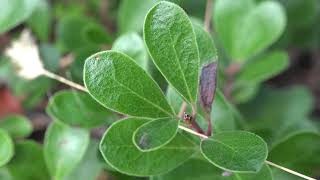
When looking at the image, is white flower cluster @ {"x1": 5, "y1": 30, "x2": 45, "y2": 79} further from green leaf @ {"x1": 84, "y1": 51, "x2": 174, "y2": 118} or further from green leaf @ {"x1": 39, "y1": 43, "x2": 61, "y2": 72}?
green leaf @ {"x1": 84, "y1": 51, "x2": 174, "y2": 118}

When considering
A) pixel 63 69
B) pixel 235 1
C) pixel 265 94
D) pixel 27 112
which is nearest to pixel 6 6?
pixel 63 69

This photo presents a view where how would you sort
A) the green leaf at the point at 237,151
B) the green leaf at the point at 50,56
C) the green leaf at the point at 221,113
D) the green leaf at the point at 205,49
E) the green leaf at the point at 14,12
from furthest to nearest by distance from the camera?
the green leaf at the point at 50,56, the green leaf at the point at 14,12, the green leaf at the point at 221,113, the green leaf at the point at 205,49, the green leaf at the point at 237,151

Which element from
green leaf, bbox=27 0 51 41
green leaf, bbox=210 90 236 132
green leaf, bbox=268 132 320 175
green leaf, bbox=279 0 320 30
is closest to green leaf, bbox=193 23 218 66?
green leaf, bbox=210 90 236 132

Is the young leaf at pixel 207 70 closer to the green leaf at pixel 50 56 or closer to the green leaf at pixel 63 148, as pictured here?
the green leaf at pixel 63 148

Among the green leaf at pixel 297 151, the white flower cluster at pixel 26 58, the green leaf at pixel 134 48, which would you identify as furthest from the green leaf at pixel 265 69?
the white flower cluster at pixel 26 58

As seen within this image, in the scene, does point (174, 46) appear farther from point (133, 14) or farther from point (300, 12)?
point (300, 12)

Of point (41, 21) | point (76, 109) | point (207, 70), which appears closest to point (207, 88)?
point (207, 70)
